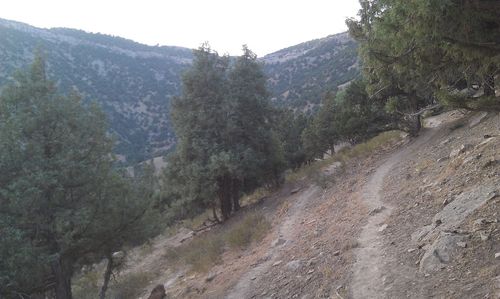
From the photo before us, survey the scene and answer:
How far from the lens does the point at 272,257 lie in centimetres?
1150

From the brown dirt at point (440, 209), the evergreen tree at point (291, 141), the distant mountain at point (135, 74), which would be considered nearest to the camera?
the brown dirt at point (440, 209)

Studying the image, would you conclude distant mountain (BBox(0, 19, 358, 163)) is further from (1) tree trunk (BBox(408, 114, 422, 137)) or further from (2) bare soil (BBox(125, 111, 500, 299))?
(2) bare soil (BBox(125, 111, 500, 299))

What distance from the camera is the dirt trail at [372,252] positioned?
735 cm

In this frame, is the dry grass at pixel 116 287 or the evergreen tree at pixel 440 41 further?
the dry grass at pixel 116 287

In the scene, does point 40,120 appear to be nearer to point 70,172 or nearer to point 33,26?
point 70,172

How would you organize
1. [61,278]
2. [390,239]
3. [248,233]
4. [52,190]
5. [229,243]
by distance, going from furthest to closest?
1. [248,233]
2. [229,243]
3. [61,278]
4. [52,190]
5. [390,239]

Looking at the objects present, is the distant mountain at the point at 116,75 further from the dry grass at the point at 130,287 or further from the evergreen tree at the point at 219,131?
the dry grass at the point at 130,287

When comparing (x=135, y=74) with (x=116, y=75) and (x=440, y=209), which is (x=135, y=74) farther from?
(x=440, y=209)

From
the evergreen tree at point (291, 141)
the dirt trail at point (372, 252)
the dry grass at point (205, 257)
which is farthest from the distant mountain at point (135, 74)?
the dirt trail at point (372, 252)

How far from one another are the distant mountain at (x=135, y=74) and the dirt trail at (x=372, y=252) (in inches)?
2862

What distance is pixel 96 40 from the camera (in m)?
133

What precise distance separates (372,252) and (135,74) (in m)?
121

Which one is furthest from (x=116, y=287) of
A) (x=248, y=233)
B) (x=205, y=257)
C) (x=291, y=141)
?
(x=291, y=141)

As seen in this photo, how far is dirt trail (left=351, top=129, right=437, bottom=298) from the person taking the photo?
24.1 feet
